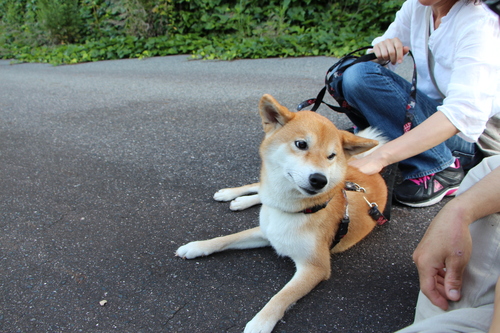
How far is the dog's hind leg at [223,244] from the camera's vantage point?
6.91 ft

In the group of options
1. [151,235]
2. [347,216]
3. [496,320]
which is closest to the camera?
[496,320]

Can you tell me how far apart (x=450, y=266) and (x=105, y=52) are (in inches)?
334

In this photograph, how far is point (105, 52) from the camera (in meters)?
8.27

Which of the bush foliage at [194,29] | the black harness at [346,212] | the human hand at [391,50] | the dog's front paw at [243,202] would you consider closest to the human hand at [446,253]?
the black harness at [346,212]

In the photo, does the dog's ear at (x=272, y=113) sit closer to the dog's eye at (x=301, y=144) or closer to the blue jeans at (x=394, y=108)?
the dog's eye at (x=301, y=144)

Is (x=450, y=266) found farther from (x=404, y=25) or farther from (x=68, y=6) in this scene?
(x=68, y=6)

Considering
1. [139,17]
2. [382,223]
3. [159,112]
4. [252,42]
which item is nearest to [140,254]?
[382,223]

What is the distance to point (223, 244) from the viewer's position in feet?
6.97

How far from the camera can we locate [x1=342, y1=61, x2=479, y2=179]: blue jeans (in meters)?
2.54

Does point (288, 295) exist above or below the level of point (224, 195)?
above

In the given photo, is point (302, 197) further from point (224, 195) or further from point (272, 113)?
point (224, 195)

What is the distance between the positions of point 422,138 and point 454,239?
99cm

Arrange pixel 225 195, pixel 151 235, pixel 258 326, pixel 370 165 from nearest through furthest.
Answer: pixel 258 326 → pixel 370 165 → pixel 151 235 → pixel 225 195

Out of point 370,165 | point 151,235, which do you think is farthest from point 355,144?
point 151,235
